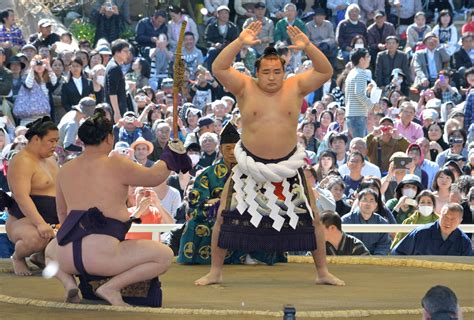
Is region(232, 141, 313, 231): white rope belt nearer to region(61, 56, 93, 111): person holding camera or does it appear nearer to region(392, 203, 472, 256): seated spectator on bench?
region(392, 203, 472, 256): seated spectator on bench

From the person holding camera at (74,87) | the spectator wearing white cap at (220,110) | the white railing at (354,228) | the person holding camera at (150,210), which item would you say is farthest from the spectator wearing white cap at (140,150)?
the white railing at (354,228)

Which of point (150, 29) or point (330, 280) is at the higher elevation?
point (150, 29)

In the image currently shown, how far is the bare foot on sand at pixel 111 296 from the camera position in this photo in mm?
5133

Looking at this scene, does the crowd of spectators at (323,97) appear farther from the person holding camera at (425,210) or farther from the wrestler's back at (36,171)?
the wrestler's back at (36,171)

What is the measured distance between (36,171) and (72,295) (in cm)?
99

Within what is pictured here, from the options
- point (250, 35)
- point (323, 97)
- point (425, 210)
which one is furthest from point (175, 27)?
point (250, 35)

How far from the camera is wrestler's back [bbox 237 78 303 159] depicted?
5797 millimetres

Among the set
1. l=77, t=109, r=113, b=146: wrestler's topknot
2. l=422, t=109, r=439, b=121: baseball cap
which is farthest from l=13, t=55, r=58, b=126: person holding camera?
l=77, t=109, r=113, b=146: wrestler's topknot

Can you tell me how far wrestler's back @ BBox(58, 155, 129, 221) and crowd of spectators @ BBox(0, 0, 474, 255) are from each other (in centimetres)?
162

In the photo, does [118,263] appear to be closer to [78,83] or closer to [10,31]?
[78,83]

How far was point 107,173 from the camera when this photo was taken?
5.17m

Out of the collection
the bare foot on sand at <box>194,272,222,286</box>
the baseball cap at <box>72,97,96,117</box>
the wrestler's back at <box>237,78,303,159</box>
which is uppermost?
the wrestler's back at <box>237,78,303,159</box>

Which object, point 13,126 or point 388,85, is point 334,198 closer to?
point 13,126

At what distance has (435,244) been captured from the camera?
729cm
